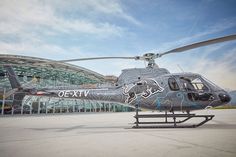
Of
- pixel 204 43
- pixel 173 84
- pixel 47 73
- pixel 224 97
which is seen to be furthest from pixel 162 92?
pixel 47 73

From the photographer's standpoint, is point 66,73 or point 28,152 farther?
point 66,73

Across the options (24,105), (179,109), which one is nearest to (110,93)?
(179,109)

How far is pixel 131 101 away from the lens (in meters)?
7.77

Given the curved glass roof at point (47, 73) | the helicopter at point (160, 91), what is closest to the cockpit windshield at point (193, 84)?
the helicopter at point (160, 91)

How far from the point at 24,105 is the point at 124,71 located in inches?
961

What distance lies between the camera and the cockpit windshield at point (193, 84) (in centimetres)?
700

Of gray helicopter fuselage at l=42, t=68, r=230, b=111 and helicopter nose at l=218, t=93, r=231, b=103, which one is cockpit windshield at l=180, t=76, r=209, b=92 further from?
helicopter nose at l=218, t=93, r=231, b=103

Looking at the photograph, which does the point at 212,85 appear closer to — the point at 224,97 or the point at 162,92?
the point at 224,97

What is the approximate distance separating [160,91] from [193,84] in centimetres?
145

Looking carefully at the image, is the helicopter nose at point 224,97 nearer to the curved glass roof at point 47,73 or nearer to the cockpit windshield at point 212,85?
the cockpit windshield at point 212,85

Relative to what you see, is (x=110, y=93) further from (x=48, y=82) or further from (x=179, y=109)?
(x=48, y=82)

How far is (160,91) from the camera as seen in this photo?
7.38 meters

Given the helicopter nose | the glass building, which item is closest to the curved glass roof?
the glass building

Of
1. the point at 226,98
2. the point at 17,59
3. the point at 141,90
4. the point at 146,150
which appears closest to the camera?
the point at 146,150
